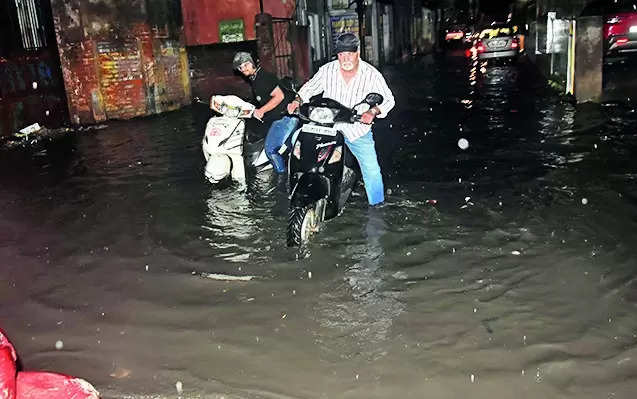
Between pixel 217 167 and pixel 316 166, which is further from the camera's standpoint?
pixel 217 167

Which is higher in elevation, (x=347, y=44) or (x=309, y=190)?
(x=347, y=44)

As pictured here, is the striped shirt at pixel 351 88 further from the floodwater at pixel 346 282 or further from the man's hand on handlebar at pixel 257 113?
the man's hand on handlebar at pixel 257 113

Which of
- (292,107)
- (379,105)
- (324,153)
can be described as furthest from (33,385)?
(379,105)

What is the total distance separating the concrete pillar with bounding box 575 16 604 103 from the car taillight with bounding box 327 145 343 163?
29.4 ft

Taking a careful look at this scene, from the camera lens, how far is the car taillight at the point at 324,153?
5.52 metres

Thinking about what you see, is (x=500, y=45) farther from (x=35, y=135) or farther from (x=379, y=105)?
(x=379, y=105)

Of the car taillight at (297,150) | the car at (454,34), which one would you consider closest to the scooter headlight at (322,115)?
the car taillight at (297,150)

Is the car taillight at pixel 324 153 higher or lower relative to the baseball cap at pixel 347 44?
lower

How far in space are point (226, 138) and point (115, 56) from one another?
323 inches

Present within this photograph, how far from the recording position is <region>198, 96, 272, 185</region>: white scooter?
726 cm

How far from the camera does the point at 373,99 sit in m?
5.24

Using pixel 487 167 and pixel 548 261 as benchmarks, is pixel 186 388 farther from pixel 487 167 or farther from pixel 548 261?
pixel 487 167

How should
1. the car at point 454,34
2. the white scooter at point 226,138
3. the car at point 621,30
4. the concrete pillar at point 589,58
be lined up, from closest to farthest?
the white scooter at point 226,138 < the concrete pillar at point 589,58 < the car at point 621,30 < the car at point 454,34

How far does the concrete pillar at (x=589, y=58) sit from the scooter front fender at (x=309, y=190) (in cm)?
934
